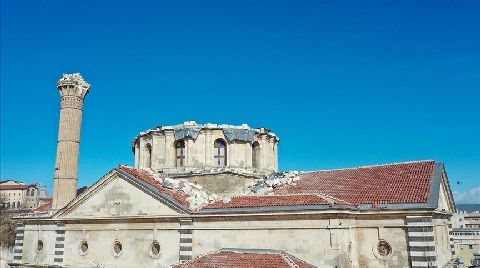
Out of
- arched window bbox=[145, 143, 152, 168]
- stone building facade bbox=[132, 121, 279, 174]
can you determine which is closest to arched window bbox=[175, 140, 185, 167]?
stone building facade bbox=[132, 121, 279, 174]

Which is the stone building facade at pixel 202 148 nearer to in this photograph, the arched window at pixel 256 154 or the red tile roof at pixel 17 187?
the arched window at pixel 256 154

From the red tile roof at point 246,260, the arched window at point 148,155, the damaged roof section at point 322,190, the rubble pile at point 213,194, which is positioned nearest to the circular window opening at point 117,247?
the damaged roof section at point 322,190

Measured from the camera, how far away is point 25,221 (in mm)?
32469

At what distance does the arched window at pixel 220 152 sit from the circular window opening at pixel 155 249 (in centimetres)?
907

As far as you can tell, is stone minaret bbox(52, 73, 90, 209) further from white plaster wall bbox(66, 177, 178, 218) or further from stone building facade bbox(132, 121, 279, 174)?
stone building facade bbox(132, 121, 279, 174)

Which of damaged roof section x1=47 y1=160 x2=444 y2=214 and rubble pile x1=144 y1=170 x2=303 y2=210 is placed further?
rubble pile x1=144 y1=170 x2=303 y2=210

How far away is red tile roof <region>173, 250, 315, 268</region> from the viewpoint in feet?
66.2

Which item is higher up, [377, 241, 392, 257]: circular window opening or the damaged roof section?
the damaged roof section

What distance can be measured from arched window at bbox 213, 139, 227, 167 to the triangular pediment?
8004 mm

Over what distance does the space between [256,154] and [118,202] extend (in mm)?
11926

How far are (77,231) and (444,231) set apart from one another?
2249 cm

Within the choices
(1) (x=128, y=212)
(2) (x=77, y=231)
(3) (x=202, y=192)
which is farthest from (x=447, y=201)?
(2) (x=77, y=231)

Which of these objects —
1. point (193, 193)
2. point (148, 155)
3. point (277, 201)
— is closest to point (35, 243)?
point (148, 155)

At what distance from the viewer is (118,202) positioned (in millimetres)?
26859
